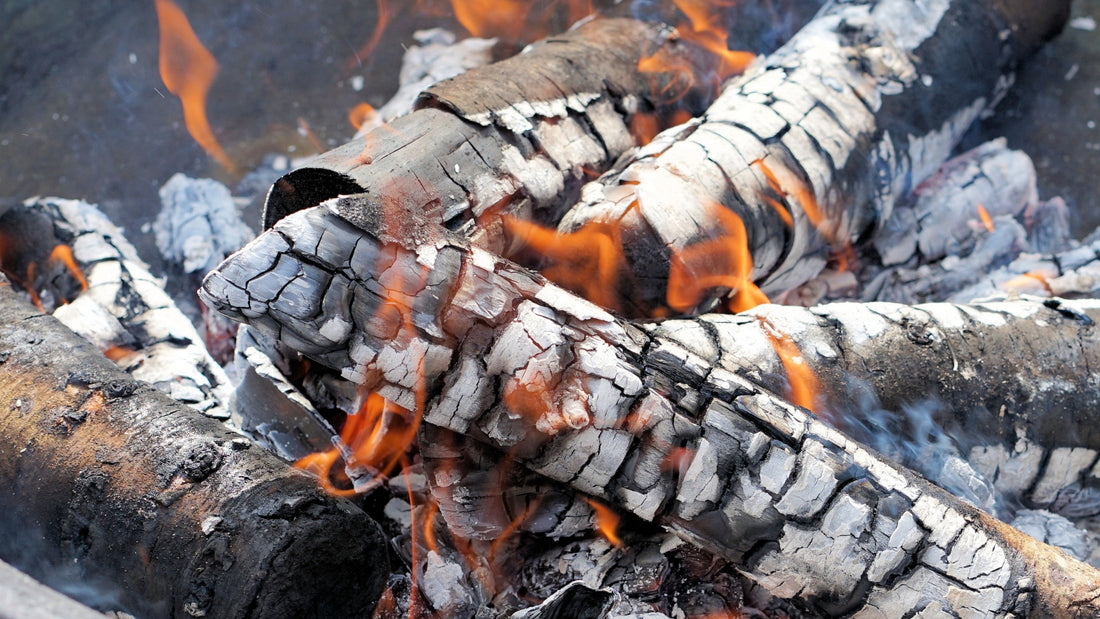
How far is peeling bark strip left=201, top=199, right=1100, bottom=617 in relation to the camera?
1389 mm

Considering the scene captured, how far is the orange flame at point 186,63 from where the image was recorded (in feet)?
11.1

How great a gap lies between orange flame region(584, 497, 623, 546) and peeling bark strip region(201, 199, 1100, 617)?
23 centimetres

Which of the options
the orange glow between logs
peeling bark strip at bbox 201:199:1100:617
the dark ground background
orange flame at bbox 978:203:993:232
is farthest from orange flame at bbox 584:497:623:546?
the dark ground background

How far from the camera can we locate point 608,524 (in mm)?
1723

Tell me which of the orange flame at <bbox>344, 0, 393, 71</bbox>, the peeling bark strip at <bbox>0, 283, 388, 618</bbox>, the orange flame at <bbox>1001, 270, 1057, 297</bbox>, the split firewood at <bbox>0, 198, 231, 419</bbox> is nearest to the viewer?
the peeling bark strip at <bbox>0, 283, 388, 618</bbox>

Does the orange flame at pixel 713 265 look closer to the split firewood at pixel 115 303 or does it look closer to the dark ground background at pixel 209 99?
the split firewood at pixel 115 303

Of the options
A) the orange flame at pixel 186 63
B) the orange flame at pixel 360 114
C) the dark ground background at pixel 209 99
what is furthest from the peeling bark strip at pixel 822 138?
the orange flame at pixel 186 63

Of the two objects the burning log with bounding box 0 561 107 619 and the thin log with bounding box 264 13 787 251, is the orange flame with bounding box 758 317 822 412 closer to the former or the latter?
the thin log with bounding box 264 13 787 251

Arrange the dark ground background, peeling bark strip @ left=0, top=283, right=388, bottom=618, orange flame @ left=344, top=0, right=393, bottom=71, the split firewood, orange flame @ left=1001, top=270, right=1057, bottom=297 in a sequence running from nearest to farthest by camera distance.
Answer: peeling bark strip @ left=0, top=283, right=388, bottom=618
the split firewood
orange flame @ left=1001, top=270, right=1057, bottom=297
the dark ground background
orange flame @ left=344, top=0, right=393, bottom=71

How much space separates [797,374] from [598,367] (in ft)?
1.89

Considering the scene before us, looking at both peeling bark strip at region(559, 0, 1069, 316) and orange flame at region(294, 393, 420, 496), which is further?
peeling bark strip at region(559, 0, 1069, 316)

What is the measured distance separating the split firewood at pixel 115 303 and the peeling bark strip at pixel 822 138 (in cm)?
119

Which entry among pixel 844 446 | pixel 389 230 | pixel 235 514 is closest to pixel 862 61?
pixel 844 446

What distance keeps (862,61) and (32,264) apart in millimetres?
2900
